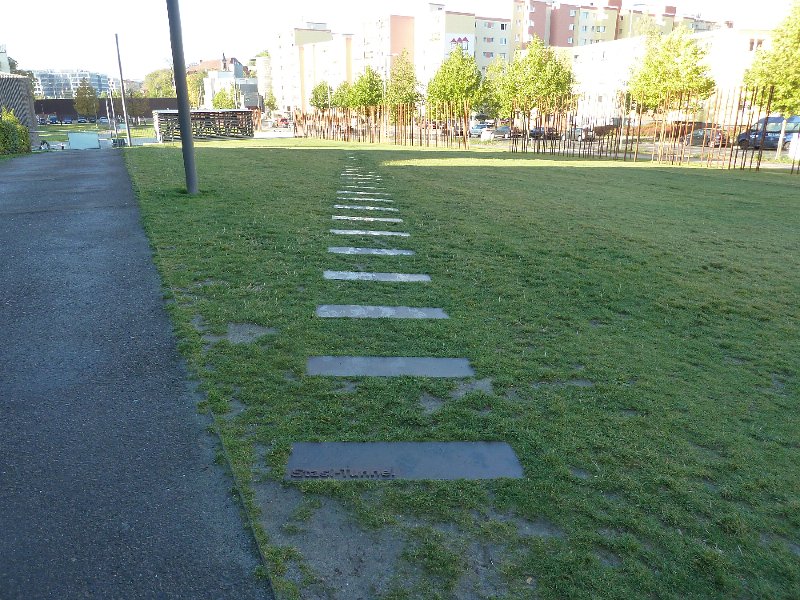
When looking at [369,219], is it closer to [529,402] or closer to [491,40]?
[529,402]

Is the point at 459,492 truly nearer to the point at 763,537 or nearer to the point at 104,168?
the point at 763,537

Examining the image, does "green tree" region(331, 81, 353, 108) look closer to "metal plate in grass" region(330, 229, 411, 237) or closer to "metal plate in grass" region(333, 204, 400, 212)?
"metal plate in grass" region(333, 204, 400, 212)

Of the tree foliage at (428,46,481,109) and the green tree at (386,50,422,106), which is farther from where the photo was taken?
the green tree at (386,50,422,106)

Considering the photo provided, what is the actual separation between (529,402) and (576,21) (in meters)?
111

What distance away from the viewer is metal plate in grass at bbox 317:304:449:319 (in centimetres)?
525

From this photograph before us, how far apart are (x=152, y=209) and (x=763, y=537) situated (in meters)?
9.31

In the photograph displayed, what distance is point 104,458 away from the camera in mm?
2988

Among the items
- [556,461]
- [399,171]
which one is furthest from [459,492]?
[399,171]

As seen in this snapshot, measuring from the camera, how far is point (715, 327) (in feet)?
18.2

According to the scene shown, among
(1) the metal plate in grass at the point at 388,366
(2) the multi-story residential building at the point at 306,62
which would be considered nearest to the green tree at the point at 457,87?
(1) the metal plate in grass at the point at 388,366

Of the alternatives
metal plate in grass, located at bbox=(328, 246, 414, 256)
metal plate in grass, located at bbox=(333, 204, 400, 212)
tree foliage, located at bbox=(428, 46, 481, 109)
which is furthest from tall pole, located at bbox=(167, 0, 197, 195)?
tree foliage, located at bbox=(428, 46, 481, 109)

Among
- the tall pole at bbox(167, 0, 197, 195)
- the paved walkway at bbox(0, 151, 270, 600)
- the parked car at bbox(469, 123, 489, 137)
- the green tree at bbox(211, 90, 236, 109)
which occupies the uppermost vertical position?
the green tree at bbox(211, 90, 236, 109)

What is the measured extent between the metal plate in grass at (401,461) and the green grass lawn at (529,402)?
3.0 inches

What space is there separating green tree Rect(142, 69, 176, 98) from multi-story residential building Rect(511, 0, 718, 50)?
7086 cm
